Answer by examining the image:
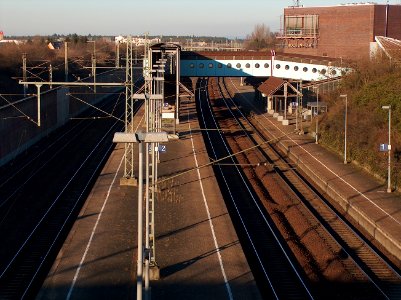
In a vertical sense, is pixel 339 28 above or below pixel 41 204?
above

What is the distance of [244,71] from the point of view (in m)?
49.5

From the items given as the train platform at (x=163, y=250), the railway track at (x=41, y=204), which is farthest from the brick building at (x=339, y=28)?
the train platform at (x=163, y=250)

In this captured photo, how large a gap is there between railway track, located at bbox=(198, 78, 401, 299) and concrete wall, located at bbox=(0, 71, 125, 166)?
32.6 ft

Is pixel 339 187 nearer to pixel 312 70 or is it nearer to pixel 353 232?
pixel 353 232

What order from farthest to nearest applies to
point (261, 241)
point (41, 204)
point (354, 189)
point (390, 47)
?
point (390, 47), point (354, 189), point (41, 204), point (261, 241)

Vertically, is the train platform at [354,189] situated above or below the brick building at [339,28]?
below

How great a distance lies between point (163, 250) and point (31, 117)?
1922 cm

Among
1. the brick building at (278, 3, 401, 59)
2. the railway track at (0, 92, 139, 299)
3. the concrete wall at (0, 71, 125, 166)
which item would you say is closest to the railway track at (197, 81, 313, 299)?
the railway track at (0, 92, 139, 299)

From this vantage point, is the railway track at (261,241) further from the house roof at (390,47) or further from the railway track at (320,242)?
the house roof at (390,47)

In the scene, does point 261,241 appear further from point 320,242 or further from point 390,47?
point 390,47

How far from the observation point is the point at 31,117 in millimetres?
33469

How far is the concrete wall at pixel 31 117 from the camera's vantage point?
28406 mm

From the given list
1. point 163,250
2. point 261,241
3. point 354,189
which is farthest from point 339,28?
point 163,250

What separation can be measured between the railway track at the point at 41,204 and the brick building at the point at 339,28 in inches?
945
